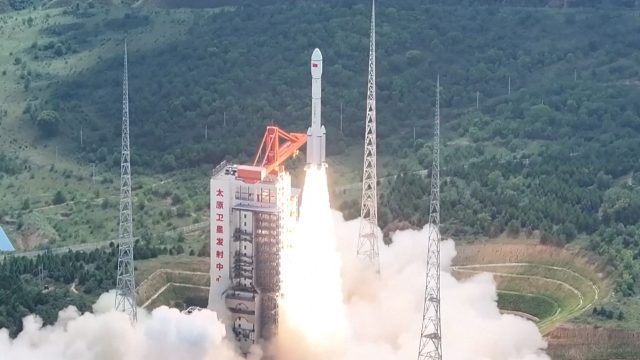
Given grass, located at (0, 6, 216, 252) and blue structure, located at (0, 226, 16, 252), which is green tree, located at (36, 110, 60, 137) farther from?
blue structure, located at (0, 226, 16, 252)

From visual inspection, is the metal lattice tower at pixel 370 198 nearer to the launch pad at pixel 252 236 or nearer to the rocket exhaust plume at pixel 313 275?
the rocket exhaust plume at pixel 313 275

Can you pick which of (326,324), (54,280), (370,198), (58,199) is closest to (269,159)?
(370,198)

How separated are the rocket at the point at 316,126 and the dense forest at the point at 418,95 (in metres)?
24.5

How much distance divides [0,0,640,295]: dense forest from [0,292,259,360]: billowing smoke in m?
32.2

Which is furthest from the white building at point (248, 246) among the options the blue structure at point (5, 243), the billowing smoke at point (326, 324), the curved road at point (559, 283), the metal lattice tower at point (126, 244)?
the blue structure at point (5, 243)

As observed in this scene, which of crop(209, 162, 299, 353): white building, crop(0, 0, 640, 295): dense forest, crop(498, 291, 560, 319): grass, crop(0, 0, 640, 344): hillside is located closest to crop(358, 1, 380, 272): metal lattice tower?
crop(209, 162, 299, 353): white building

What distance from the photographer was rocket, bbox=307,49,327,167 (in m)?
88.2

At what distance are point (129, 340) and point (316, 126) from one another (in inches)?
638

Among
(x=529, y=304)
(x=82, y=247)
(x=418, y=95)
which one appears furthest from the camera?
(x=418, y=95)

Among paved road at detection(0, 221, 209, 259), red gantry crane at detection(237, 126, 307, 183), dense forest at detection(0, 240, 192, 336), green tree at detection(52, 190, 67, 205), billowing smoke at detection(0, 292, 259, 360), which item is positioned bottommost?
billowing smoke at detection(0, 292, 259, 360)

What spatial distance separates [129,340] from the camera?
274 ft

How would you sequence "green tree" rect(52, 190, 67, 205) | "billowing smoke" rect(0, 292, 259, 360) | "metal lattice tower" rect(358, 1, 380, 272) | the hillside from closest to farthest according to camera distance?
"billowing smoke" rect(0, 292, 259, 360), "metal lattice tower" rect(358, 1, 380, 272), the hillside, "green tree" rect(52, 190, 67, 205)

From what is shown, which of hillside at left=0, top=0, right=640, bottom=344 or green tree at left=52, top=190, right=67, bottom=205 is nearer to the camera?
hillside at left=0, top=0, right=640, bottom=344

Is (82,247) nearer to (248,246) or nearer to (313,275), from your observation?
(248,246)
